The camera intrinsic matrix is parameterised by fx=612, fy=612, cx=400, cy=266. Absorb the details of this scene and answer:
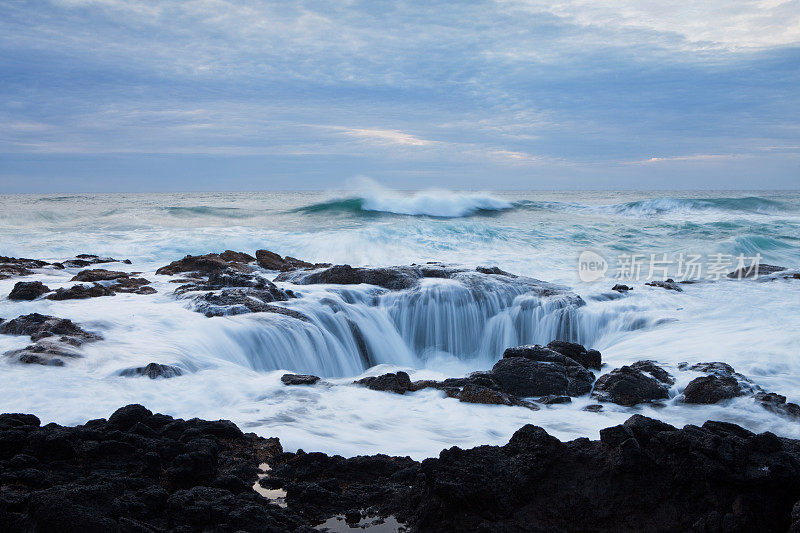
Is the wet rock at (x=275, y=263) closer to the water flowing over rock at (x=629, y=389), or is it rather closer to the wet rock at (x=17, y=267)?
the wet rock at (x=17, y=267)

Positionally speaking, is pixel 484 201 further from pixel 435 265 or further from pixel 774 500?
pixel 774 500

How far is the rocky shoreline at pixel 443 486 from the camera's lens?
2945mm

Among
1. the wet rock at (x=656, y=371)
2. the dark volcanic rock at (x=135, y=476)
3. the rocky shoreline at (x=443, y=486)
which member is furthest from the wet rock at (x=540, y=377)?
the dark volcanic rock at (x=135, y=476)

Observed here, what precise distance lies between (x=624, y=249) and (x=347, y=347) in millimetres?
17707

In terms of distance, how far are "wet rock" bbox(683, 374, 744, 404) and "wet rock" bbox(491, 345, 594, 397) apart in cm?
93

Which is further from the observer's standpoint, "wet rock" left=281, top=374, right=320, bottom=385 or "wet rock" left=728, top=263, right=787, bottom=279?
"wet rock" left=728, top=263, right=787, bottom=279

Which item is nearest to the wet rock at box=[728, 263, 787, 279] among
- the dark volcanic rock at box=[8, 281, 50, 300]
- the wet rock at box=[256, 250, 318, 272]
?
the wet rock at box=[256, 250, 318, 272]

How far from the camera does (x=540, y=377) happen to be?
615 cm

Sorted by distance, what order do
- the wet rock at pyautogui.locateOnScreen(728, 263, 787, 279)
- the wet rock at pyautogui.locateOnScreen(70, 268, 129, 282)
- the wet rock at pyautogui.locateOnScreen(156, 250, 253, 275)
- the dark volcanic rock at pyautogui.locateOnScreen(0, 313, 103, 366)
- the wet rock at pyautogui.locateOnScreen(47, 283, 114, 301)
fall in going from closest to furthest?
the dark volcanic rock at pyautogui.locateOnScreen(0, 313, 103, 366)
the wet rock at pyautogui.locateOnScreen(47, 283, 114, 301)
the wet rock at pyautogui.locateOnScreen(70, 268, 129, 282)
the wet rock at pyautogui.locateOnScreen(156, 250, 253, 275)
the wet rock at pyautogui.locateOnScreen(728, 263, 787, 279)

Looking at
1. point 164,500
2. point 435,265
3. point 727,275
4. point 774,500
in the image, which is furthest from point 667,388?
point 727,275

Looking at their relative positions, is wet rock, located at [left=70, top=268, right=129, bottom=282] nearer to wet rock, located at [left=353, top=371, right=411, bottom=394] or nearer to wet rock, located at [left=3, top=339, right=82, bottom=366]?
wet rock, located at [left=3, top=339, right=82, bottom=366]

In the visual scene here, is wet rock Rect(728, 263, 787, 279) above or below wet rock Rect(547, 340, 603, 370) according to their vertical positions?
above

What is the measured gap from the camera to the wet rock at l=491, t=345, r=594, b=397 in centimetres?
607

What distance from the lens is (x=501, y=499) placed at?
10.3 feet
